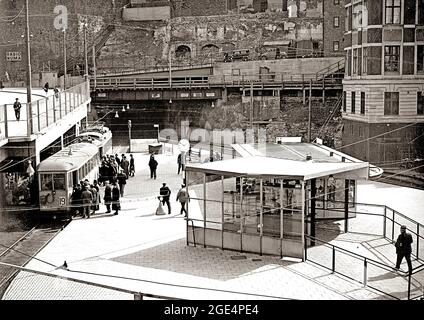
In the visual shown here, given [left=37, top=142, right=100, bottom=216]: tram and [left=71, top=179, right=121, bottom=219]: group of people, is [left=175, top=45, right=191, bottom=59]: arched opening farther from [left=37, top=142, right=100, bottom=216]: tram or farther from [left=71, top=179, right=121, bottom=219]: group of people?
[left=71, top=179, right=121, bottom=219]: group of people

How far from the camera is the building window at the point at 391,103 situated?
61.7 feet

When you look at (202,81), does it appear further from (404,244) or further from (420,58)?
(404,244)

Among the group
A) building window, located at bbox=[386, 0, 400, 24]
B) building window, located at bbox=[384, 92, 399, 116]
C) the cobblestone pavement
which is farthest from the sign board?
the cobblestone pavement

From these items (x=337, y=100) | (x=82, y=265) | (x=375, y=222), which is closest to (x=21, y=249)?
(x=82, y=265)

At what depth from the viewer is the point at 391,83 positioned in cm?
1930

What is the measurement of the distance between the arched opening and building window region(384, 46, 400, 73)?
27.1m

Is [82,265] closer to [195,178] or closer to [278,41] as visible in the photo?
[195,178]

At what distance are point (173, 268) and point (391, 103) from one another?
1103cm

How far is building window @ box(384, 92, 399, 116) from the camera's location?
18.8 m

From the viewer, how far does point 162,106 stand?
37438 millimetres

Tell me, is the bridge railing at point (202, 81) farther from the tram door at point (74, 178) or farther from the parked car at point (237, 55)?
the tram door at point (74, 178)

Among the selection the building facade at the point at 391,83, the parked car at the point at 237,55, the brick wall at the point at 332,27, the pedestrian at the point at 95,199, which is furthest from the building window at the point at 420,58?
the parked car at the point at 237,55

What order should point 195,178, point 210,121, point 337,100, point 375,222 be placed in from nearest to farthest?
point 375,222
point 195,178
point 337,100
point 210,121

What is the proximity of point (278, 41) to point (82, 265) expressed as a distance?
35.6 metres
